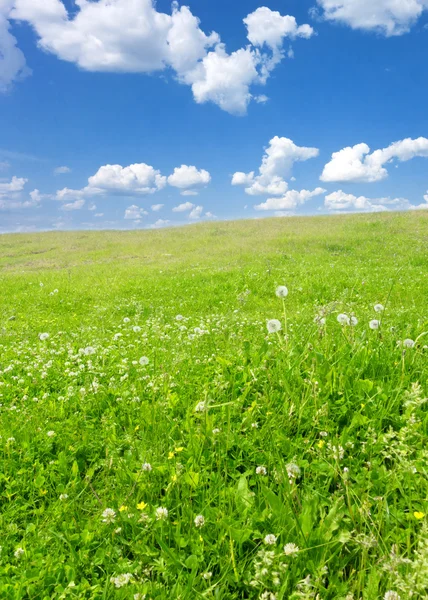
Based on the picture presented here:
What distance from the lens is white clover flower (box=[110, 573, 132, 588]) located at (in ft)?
8.29

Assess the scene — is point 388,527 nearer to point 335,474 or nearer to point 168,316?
point 335,474

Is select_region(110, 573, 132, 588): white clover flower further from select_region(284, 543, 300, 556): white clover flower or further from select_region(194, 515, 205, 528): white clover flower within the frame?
select_region(284, 543, 300, 556): white clover flower

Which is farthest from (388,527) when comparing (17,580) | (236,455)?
(17,580)

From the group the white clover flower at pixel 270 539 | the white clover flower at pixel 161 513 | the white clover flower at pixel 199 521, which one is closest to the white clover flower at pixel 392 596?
the white clover flower at pixel 270 539

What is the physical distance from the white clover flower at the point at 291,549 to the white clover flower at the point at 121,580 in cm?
101

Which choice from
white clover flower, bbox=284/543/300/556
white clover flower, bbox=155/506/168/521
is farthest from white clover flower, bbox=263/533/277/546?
white clover flower, bbox=155/506/168/521

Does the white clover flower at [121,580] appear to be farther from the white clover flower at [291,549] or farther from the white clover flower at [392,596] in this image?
the white clover flower at [392,596]

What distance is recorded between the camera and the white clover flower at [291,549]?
2.36 m

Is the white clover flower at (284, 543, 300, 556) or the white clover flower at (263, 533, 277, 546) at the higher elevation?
the white clover flower at (263, 533, 277, 546)

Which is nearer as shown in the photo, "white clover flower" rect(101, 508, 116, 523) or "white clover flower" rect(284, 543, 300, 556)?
"white clover flower" rect(284, 543, 300, 556)

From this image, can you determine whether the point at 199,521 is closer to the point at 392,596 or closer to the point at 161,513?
the point at 161,513

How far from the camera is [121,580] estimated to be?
2549 mm

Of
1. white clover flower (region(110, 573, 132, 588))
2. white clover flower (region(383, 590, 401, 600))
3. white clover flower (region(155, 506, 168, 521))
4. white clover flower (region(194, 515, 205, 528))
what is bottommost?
white clover flower (region(110, 573, 132, 588))

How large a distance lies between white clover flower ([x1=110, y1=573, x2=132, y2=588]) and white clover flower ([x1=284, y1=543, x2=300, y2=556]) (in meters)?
1.01
